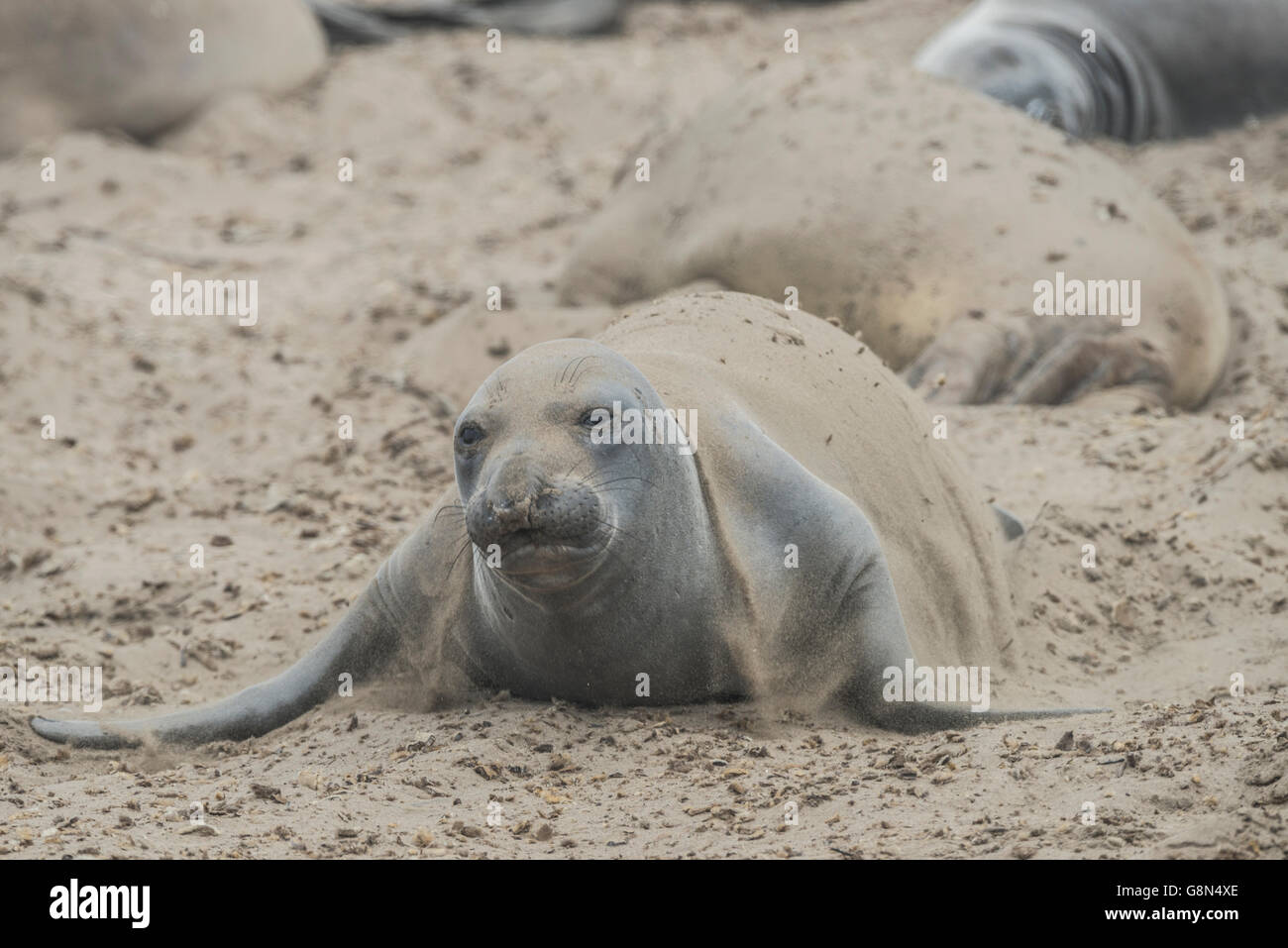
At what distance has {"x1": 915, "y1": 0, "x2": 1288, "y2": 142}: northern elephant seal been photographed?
430 inches

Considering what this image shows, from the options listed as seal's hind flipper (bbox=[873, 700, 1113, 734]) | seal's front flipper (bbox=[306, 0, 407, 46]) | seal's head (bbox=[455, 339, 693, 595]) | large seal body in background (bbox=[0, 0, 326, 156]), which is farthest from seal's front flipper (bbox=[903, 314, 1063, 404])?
seal's front flipper (bbox=[306, 0, 407, 46])

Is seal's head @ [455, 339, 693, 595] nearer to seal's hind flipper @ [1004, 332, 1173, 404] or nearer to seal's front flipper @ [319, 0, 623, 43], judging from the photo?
seal's hind flipper @ [1004, 332, 1173, 404]

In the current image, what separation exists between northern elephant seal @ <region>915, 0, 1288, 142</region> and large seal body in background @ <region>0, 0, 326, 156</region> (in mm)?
4144

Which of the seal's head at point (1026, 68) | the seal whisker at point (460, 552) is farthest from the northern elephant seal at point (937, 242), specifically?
the seal whisker at point (460, 552)

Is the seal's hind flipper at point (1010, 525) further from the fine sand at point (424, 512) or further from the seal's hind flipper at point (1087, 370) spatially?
the seal's hind flipper at point (1087, 370)

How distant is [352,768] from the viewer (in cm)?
410

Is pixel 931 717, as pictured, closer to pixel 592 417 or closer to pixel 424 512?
pixel 592 417

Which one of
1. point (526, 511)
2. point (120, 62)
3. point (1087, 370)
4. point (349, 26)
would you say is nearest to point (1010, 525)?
point (1087, 370)

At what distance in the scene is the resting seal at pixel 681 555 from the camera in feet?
12.9

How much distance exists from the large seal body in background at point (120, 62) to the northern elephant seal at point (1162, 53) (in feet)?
13.6

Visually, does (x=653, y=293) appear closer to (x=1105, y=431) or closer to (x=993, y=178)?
(x=993, y=178)
